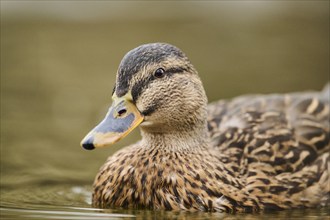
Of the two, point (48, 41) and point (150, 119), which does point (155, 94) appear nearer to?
point (150, 119)

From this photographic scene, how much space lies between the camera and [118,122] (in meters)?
8.26

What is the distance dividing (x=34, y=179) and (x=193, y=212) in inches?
95.1

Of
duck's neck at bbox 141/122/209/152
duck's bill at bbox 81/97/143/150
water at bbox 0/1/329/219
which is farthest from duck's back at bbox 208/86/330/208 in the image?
duck's bill at bbox 81/97/143/150

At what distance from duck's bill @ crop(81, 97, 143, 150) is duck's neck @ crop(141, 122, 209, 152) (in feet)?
1.93

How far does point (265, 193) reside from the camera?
351 inches

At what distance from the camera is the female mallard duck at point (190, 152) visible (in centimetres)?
839

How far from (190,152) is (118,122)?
105 centimetres

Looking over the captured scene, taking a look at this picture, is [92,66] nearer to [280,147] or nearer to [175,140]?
[280,147]

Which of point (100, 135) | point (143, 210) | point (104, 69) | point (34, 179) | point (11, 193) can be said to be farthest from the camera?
point (104, 69)

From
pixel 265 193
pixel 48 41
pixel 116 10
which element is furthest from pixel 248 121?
pixel 116 10

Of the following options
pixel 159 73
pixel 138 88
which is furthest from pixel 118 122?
pixel 159 73

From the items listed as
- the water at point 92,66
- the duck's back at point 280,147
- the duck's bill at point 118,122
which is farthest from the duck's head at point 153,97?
the water at point 92,66

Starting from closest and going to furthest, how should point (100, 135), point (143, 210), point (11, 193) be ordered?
1. point (100, 135)
2. point (143, 210)
3. point (11, 193)

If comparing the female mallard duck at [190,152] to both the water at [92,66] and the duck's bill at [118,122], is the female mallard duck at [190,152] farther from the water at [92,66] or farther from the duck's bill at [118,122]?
the water at [92,66]
